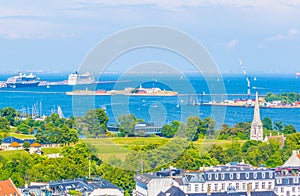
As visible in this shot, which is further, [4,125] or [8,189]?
[4,125]

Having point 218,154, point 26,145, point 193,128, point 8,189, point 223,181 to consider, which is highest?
point 193,128

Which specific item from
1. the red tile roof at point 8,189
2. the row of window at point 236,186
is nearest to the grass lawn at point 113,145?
the red tile roof at point 8,189

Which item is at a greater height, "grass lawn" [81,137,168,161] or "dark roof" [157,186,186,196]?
"grass lawn" [81,137,168,161]

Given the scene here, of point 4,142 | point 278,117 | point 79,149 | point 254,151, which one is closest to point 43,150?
point 4,142

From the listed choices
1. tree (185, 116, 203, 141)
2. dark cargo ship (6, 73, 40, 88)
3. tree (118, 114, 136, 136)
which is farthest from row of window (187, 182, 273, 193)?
dark cargo ship (6, 73, 40, 88)

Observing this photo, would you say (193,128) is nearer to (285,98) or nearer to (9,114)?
(9,114)

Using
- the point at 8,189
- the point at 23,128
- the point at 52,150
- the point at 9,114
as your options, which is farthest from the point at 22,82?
the point at 8,189

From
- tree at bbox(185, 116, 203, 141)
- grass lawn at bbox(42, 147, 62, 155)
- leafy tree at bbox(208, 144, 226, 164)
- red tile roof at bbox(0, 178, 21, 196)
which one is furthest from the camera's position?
tree at bbox(185, 116, 203, 141)

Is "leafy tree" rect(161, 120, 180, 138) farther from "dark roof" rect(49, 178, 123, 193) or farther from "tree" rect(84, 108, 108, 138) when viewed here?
"dark roof" rect(49, 178, 123, 193)

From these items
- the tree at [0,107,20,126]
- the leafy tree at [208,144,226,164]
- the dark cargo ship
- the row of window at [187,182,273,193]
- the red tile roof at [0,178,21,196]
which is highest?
the dark cargo ship

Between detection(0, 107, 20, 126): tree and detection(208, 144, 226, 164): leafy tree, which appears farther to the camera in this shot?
detection(0, 107, 20, 126): tree
